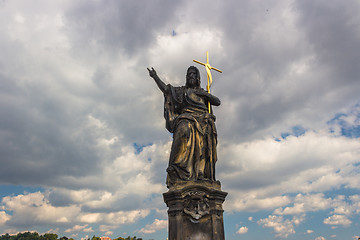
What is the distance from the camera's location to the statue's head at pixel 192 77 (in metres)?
13.5

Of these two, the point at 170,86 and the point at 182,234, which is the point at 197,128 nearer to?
the point at 170,86

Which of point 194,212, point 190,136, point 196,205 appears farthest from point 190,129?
point 194,212

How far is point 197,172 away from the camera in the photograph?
38.3ft

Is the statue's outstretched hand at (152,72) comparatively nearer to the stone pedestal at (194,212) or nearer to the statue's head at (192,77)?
the statue's head at (192,77)

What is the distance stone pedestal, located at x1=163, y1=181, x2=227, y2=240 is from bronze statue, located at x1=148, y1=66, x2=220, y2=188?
674 mm

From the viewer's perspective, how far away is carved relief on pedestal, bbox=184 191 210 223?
1034 centimetres

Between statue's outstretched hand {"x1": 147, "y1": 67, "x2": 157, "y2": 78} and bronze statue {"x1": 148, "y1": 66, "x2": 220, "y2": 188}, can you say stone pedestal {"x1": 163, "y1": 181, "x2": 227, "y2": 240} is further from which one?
statue's outstretched hand {"x1": 147, "y1": 67, "x2": 157, "y2": 78}

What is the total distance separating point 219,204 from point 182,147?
2.37 m

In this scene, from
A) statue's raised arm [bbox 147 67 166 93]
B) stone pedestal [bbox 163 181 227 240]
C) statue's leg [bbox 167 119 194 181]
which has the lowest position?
stone pedestal [bbox 163 181 227 240]

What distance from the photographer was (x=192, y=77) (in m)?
13.6

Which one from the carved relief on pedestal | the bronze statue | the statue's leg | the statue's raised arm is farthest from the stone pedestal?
the statue's raised arm

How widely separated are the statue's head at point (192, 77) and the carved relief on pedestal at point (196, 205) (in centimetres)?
480

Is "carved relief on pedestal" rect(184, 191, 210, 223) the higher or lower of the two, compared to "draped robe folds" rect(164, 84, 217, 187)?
lower

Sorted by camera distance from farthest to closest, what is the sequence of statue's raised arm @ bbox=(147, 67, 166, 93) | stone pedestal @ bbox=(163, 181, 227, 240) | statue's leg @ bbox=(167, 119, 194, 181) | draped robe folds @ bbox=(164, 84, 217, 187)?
statue's raised arm @ bbox=(147, 67, 166, 93), draped robe folds @ bbox=(164, 84, 217, 187), statue's leg @ bbox=(167, 119, 194, 181), stone pedestal @ bbox=(163, 181, 227, 240)
